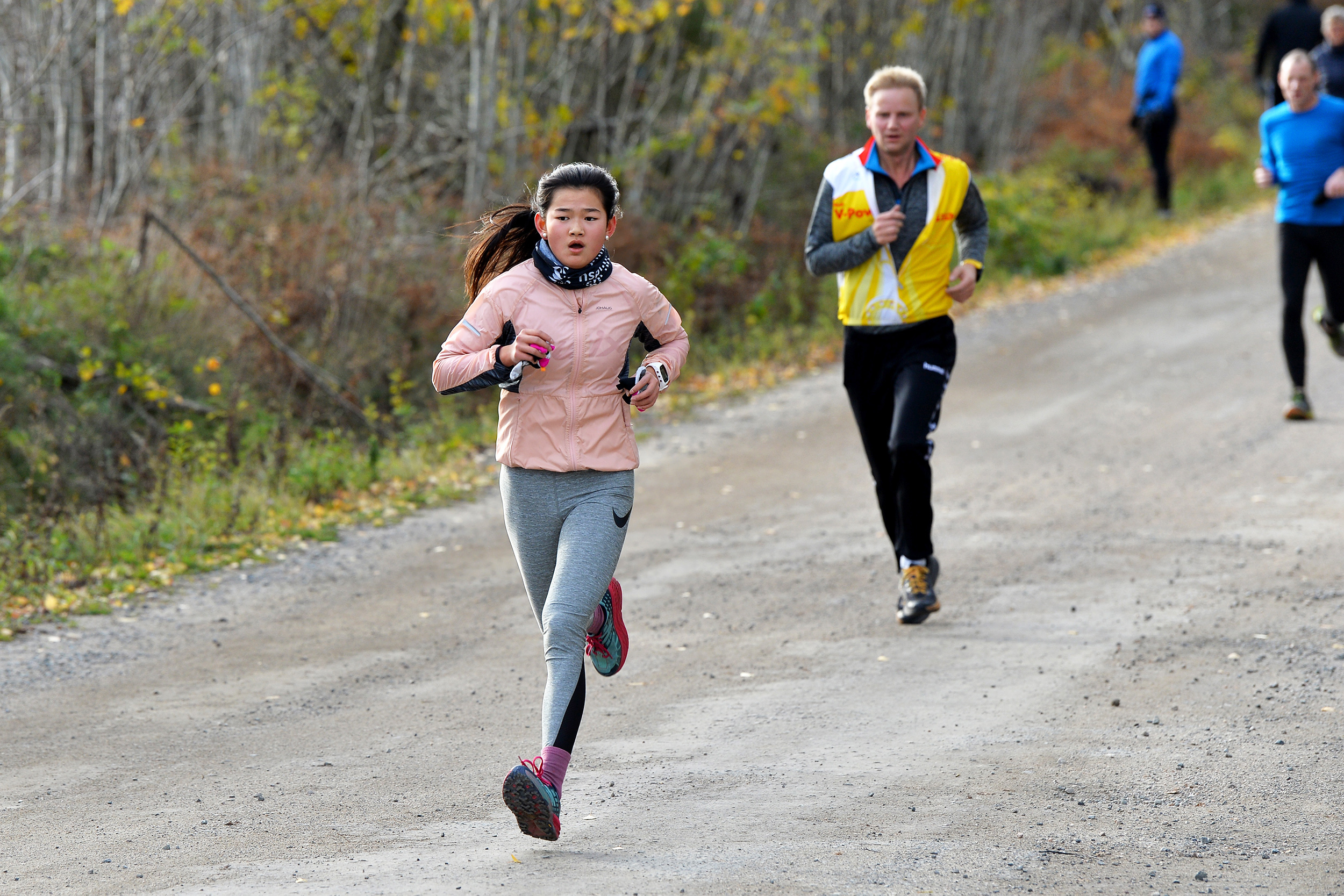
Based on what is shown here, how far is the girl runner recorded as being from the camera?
4.25m

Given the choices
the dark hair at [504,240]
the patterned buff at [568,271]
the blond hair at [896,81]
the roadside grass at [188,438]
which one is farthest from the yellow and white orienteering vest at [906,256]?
the roadside grass at [188,438]

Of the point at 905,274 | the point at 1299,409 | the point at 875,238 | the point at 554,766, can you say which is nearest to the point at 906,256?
the point at 905,274

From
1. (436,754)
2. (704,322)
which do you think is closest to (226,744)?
(436,754)

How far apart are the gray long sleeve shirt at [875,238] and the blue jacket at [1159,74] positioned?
13010mm

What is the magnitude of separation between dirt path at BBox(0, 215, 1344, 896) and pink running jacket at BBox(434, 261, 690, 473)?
1.09 m

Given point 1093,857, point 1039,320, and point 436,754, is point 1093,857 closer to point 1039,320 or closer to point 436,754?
point 436,754

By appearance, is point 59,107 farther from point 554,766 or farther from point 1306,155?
point 554,766

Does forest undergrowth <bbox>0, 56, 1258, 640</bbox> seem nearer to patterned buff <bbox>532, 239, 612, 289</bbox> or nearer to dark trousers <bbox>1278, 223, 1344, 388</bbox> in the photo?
patterned buff <bbox>532, 239, 612, 289</bbox>

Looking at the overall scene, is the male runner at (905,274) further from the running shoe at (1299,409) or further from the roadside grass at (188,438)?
the running shoe at (1299,409)

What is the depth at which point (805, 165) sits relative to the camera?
16.3 m

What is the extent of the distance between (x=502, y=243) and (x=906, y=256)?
2304 mm

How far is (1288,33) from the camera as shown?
15094mm

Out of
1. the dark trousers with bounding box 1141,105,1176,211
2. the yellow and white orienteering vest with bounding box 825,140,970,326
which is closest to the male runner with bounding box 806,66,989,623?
the yellow and white orienteering vest with bounding box 825,140,970,326

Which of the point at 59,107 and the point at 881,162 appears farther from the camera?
the point at 59,107
